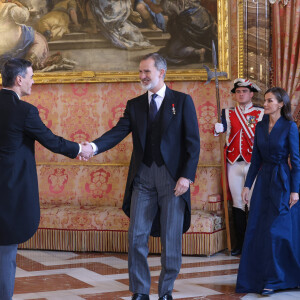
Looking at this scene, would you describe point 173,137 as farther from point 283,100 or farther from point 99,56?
point 99,56

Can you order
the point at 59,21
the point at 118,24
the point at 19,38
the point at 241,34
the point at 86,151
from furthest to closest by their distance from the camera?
the point at 19,38
the point at 59,21
the point at 118,24
the point at 241,34
the point at 86,151

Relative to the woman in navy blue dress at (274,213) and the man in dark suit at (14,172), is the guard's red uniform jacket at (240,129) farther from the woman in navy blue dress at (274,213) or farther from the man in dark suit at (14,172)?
the man in dark suit at (14,172)

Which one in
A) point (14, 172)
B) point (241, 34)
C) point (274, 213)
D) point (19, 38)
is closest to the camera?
point (14, 172)

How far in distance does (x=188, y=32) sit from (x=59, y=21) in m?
1.55

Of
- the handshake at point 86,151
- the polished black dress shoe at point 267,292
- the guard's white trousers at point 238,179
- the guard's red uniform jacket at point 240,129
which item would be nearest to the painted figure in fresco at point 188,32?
the guard's red uniform jacket at point 240,129

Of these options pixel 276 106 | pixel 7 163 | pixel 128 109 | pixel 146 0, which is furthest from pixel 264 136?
pixel 146 0

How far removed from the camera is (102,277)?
16.3ft

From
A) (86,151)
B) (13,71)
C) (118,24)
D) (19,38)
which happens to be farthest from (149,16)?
(13,71)

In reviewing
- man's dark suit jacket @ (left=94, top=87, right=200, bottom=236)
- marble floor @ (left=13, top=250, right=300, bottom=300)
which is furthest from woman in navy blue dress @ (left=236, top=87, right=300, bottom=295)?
man's dark suit jacket @ (left=94, top=87, right=200, bottom=236)

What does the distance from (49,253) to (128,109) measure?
2.60m

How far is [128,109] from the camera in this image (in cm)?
411

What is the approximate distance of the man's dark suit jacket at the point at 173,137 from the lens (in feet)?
12.6

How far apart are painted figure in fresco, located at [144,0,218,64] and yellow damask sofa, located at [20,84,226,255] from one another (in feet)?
1.87

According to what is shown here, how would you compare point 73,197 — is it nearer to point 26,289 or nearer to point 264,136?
point 26,289
